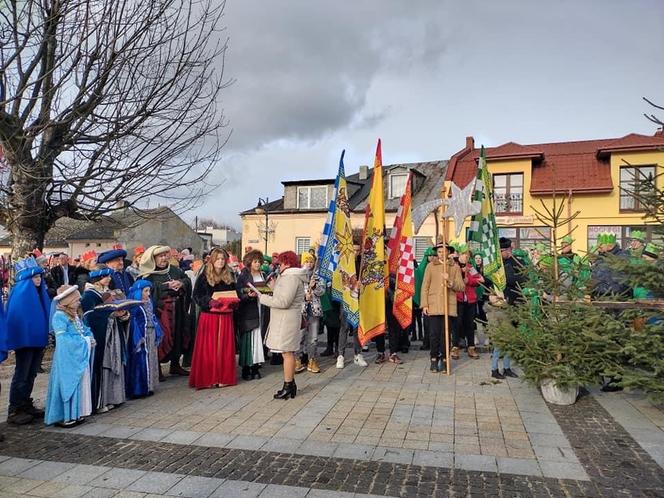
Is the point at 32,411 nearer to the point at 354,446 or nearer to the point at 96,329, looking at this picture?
the point at 96,329

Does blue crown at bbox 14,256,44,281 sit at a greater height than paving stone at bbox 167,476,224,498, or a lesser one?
greater

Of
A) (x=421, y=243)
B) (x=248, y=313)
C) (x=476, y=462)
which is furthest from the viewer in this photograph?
(x=421, y=243)

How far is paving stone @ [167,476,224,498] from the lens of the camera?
367cm

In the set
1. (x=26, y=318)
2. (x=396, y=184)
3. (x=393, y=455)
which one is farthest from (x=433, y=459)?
(x=396, y=184)

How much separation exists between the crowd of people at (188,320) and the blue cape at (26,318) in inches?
0.4

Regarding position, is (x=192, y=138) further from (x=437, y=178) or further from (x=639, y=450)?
(x=437, y=178)

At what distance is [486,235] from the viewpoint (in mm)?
7719

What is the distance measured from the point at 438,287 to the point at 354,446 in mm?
3730

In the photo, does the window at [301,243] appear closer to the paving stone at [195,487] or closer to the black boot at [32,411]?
the black boot at [32,411]

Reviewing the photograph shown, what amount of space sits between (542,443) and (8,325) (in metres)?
5.73

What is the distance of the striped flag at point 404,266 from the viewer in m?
8.40

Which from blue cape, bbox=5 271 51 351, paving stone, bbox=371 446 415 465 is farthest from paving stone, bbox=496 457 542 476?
blue cape, bbox=5 271 51 351

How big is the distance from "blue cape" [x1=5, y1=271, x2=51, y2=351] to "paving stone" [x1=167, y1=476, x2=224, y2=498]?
2.70 metres

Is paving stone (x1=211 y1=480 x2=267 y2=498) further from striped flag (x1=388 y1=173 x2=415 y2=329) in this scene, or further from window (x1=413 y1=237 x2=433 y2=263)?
window (x1=413 y1=237 x2=433 y2=263)
